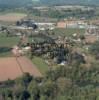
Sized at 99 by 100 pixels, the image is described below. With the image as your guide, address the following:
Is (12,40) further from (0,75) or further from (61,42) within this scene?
(0,75)

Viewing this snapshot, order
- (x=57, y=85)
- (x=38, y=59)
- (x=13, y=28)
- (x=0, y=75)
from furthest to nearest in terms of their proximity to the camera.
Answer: (x=13, y=28) < (x=38, y=59) < (x=0, y=75) < (x=57, y=85)

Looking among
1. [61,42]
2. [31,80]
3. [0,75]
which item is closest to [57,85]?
[31,80]

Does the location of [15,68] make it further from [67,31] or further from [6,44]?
[67,31]

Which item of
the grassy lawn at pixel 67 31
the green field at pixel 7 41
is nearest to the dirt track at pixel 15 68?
the green field at pixel 7 41

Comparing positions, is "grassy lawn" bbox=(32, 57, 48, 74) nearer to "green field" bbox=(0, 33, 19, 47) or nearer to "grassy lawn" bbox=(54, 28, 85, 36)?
"green field" bbox=(0, 33, 19, 47)

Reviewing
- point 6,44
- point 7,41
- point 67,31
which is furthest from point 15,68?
point 67,31
